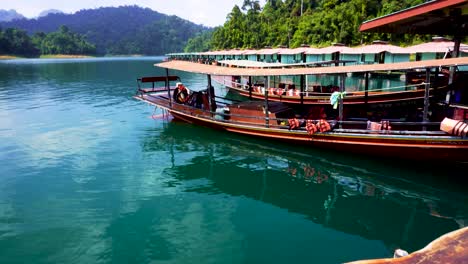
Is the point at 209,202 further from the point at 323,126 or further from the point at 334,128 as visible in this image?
the point at 334,128

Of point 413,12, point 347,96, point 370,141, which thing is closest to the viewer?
point 370,141

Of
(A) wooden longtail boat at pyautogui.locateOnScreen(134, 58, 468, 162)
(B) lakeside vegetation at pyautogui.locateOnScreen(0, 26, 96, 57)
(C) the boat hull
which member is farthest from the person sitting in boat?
(B) lakeside vegetation at pyautogui.locateOnScreen(0, 26, 96, 57)

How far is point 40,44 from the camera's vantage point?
155000 mm

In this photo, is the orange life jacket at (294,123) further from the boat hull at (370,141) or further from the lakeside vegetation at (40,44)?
the lakeside vegetation at (40,44)

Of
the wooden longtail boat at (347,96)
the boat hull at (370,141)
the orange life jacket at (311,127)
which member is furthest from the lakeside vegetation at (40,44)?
the orange life jacket at (311,127)

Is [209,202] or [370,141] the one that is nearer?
[209,202]

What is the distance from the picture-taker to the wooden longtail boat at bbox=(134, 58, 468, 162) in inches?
392

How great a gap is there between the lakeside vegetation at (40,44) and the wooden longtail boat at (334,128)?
473ft

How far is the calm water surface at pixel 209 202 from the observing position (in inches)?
282

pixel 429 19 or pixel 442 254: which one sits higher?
pixel 429 19

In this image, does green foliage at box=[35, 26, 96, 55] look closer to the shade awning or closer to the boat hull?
the boat hull

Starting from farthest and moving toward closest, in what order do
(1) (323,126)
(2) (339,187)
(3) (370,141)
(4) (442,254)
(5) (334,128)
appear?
(5) (334,128) → (1) (323,126) → (3) (370,141) → (2) (339,187) → (4) (442,254)

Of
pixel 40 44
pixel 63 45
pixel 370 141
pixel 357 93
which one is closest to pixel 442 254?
pixel 370 141

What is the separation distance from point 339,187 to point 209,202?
4.23 m
